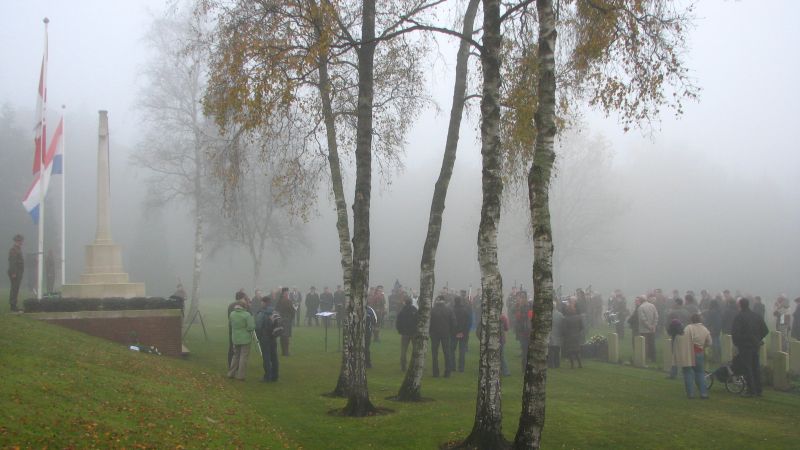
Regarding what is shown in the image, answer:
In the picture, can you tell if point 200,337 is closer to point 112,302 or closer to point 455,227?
point 112,302

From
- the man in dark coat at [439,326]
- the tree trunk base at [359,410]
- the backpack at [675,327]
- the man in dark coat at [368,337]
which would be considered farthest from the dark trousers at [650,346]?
the tree trunk base at [359,410]

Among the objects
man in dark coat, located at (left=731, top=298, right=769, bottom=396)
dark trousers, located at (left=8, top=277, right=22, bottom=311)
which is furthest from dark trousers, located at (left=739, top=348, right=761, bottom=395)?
dark trousers, located at (left=8, top=277, right=22, bottom=311)

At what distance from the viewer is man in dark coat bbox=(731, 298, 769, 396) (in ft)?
52.0

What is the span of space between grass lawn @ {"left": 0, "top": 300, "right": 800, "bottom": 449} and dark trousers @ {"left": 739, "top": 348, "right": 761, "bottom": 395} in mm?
305

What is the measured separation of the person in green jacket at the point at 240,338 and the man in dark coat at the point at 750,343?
10957 millimetres

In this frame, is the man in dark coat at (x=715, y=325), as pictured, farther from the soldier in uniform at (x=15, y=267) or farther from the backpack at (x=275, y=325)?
the soldier in uniform at (x=15, y=267)

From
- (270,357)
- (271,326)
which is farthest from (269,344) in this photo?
(271,326)

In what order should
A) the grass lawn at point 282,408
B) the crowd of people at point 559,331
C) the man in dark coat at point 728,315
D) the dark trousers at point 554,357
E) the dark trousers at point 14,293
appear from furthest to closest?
the man in dark coat at point 728,315 → the dark trousers at point 554,357 → the dark trousers at point 14,293 → the crowd of people at point 559,331 → the grass lawn at point 282,408

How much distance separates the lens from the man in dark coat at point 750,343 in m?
15.8

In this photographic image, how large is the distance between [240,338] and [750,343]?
1134cm

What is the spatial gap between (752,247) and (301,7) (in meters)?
59.1

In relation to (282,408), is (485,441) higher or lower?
higher

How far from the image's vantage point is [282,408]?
13.4m

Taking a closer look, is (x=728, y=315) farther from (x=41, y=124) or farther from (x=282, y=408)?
(x=41, y=124)
